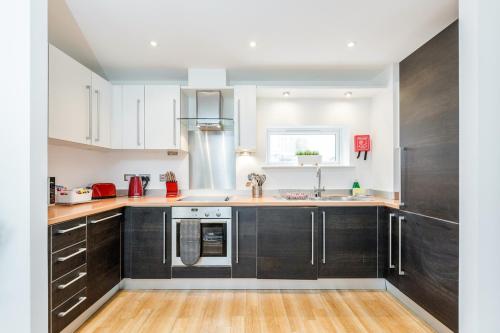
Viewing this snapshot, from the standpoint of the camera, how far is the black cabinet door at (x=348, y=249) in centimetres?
267

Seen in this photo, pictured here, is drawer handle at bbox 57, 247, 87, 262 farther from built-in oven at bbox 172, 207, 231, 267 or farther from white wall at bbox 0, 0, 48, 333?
built-in oven at bbox 172, 207, 231, 267

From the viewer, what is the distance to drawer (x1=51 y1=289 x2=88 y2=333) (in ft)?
5.81

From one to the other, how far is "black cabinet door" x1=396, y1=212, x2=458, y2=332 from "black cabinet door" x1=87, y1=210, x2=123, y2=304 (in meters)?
2.62

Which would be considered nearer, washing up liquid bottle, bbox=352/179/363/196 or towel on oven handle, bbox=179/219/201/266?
towel on oven handle, bbox=179/219/201/266

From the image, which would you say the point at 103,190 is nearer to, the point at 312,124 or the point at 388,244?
the point at 312,124

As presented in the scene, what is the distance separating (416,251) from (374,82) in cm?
202

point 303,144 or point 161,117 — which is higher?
point 161,117

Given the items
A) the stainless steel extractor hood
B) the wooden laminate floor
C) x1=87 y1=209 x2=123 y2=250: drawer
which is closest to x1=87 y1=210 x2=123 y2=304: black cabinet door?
x1=87 y1=209 x2=123 y2=250: drawer

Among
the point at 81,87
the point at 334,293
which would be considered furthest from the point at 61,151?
the point at 334,293

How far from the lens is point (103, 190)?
3039mm

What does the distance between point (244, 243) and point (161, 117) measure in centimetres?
166

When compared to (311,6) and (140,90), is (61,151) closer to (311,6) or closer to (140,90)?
(140,90)

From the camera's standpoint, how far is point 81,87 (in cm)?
247

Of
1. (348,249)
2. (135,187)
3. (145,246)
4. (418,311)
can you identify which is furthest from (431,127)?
(135,187)
